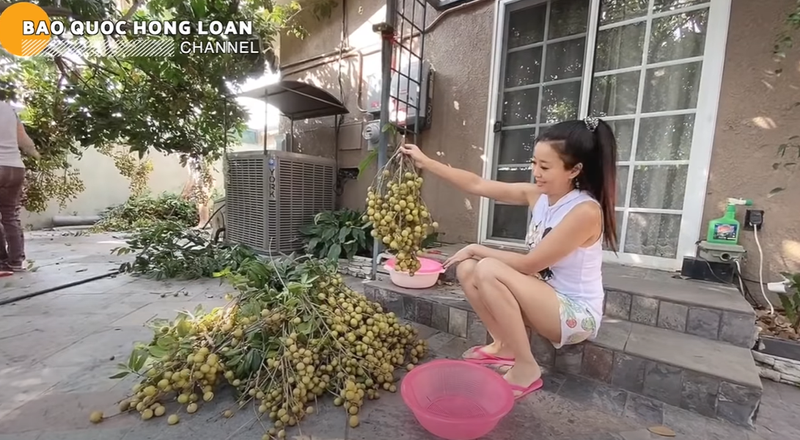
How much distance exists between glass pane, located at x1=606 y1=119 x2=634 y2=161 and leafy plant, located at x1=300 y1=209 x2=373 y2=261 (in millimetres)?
2113

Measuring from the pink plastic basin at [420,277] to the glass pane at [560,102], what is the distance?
1648 mm

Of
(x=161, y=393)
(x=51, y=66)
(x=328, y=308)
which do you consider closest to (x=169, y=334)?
(x=161, y=393)

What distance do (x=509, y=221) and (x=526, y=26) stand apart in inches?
67.7

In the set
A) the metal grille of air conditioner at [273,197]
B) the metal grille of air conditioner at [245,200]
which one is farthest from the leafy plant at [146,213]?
the metal grille of air conditioner at [273,197]

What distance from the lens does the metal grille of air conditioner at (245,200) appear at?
333 cm

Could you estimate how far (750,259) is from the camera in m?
2.00

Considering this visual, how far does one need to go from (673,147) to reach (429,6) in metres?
2.55

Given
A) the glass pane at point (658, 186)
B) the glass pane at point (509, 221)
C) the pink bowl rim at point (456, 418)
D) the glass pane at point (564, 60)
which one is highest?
the glass pane at point (564, 60)

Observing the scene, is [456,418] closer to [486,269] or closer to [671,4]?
[486,269]

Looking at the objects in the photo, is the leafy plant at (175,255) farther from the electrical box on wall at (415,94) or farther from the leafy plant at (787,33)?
the leafy plant at (787,33)

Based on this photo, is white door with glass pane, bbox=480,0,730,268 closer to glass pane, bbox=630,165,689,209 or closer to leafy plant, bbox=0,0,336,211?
glass pane, bbox=630,165,689,209

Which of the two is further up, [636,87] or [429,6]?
[429,6]

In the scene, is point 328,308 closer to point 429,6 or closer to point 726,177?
point 726,177

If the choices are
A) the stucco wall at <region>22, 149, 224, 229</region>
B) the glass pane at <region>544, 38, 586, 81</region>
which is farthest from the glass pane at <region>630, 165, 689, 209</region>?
the stucco wall at <region>22, 149, 224, 229</region>
